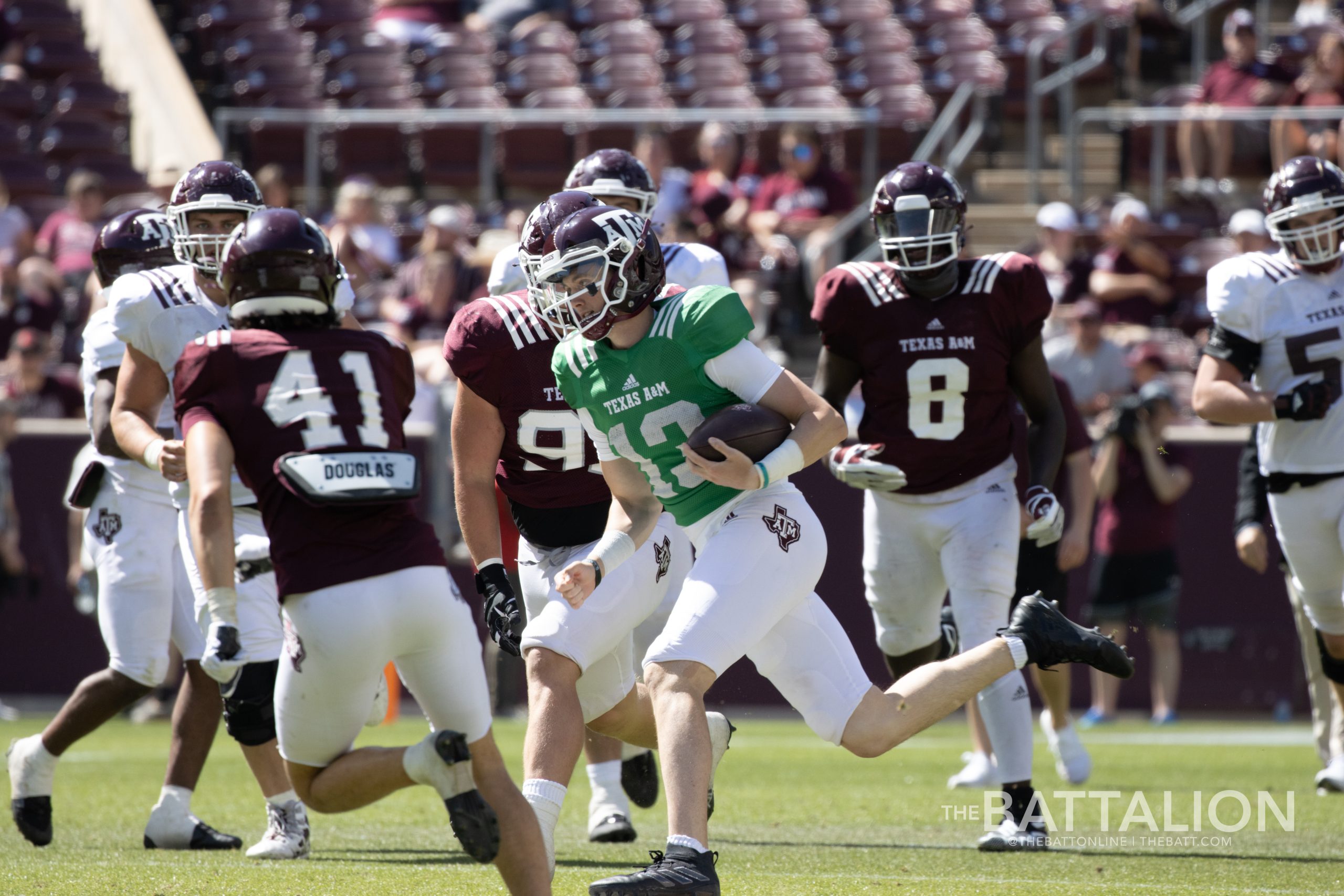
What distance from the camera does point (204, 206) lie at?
540 centimetres

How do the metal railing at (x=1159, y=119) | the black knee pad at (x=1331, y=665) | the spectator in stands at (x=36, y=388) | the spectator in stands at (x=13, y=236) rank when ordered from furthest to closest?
1. the spectator in stands at (x=13, y=236)
2. the metal railing at (x=1159, y=119)
3. the spectator in stands at (x=36, y=388)
4. the black knee pad at (x=1331, y=665)

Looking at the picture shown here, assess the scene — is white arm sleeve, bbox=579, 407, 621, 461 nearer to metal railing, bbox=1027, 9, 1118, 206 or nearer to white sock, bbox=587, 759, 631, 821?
white sock, bbox=587, 759, 631, 821

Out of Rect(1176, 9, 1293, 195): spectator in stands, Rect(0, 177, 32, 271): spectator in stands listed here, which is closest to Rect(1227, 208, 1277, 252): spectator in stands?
Rect(1176, 9, 1293, 195): spectator in stands

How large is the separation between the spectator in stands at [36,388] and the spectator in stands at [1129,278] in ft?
22.6

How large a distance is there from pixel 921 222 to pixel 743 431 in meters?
1.71

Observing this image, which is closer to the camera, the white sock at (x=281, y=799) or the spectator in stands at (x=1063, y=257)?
the white sock at (x=281, y=799)

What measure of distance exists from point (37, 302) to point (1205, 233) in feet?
27.4

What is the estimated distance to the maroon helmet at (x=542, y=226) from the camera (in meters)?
4.60

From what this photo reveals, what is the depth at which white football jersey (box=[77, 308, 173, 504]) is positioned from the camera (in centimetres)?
565

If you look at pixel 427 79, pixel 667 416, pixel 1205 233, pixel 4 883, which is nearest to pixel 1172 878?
pixel 667 416

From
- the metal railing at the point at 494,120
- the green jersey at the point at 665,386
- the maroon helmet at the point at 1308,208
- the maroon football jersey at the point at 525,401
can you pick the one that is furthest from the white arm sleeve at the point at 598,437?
the metal railing at the point at 494,120

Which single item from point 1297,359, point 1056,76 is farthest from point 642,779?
point 1056,76

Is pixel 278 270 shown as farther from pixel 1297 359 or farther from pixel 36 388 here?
pixel 36 388

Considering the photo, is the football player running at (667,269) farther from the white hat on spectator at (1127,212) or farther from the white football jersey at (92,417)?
the white hat on spectator at (1127,212)
